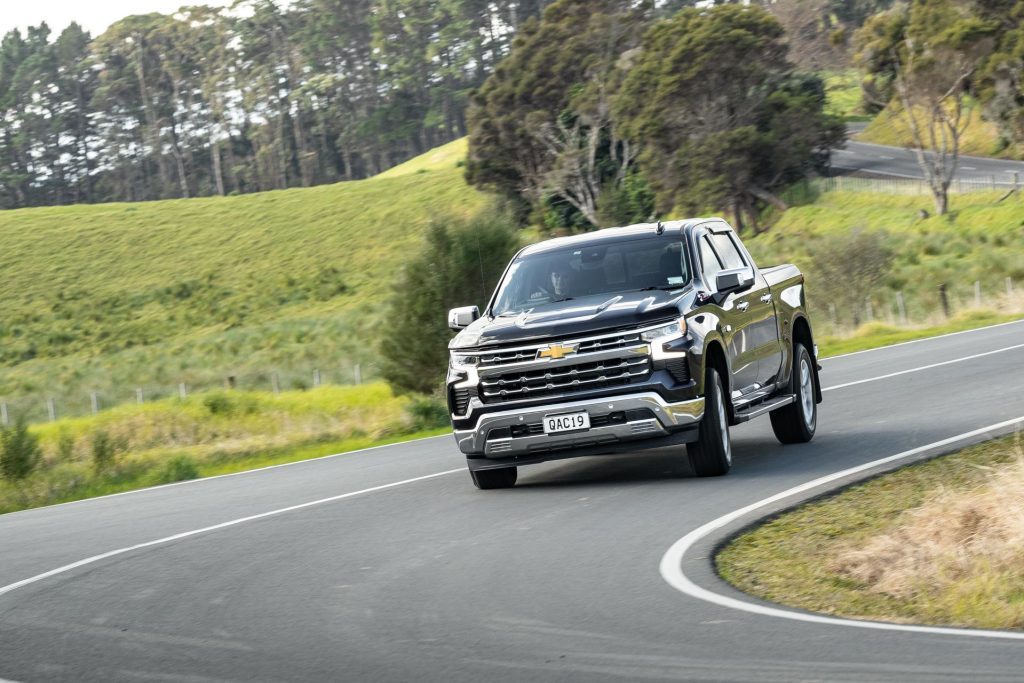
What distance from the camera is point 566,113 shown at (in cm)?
6338

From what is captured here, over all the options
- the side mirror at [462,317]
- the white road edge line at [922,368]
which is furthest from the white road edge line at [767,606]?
the white road edge line at [922,368]

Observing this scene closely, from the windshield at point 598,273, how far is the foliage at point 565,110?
49426 millimetres

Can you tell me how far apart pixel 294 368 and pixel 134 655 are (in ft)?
147

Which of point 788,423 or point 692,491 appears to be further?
point 788,423

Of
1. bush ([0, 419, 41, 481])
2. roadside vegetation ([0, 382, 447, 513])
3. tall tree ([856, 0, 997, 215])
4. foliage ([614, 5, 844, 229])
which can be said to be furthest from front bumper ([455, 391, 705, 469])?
tall tree ([856, 0, 997, 215])

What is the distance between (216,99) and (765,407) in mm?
115344

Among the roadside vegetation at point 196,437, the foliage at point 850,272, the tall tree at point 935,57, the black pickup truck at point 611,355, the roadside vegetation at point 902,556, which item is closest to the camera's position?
the roadside vegetation at point 902,556

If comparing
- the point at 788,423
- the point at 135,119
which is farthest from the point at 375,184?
the point at 788,423

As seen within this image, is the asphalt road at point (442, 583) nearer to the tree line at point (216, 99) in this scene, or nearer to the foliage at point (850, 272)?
the foliage at point (850, 272)

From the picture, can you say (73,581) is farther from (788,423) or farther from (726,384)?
(788,423)

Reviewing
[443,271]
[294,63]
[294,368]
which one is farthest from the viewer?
[294,63]

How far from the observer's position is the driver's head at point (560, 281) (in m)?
12.2

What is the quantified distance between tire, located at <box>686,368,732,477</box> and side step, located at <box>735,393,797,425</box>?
22 centimetres

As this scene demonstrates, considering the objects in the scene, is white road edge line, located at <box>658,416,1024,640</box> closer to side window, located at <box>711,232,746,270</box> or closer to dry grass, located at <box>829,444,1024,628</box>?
dry grass, located at <box>829,444,1024,628</box>
